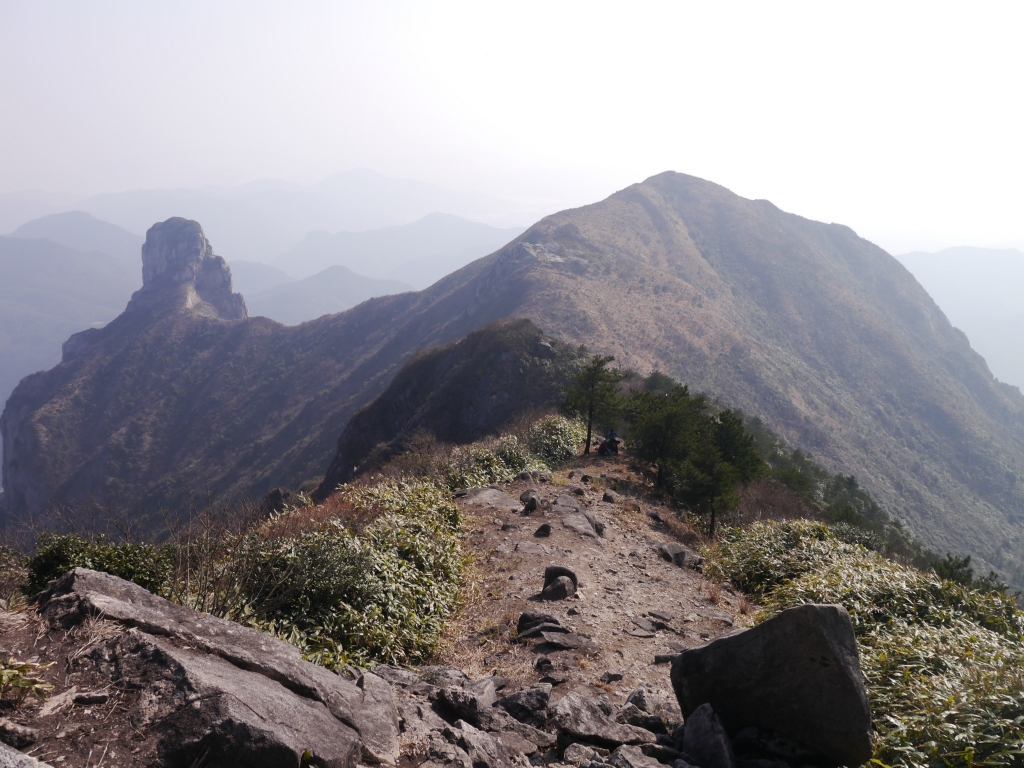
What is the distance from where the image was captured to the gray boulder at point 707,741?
423 centimetres

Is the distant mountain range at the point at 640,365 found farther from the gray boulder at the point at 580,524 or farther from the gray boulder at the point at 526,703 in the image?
the gray boulder at the point at 526,703

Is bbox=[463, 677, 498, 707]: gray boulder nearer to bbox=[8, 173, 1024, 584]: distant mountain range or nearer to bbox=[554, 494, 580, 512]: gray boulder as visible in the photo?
bbox=[554, 494, 580, 512]: gray boulder

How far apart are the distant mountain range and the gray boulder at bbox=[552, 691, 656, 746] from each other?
49526 mm

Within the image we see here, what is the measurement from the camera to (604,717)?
193 inches

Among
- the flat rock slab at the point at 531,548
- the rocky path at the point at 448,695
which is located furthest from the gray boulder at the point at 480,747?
the flat rock slab at the point at 531,548

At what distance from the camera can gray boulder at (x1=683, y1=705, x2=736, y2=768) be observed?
423cm

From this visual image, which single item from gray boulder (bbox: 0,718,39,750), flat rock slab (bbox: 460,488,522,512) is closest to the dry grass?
flat rock slab (bbox: 460,488,522,512)

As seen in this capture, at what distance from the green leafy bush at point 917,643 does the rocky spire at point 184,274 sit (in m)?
150

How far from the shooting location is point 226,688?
329cm

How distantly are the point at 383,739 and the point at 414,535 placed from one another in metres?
5.16

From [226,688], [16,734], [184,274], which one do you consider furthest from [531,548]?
[184,274]

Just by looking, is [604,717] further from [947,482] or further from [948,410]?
[948,410]

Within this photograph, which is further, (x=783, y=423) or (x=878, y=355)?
(x=878, y=355)

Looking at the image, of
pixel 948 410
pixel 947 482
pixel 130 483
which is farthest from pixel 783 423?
pixel 130 483
